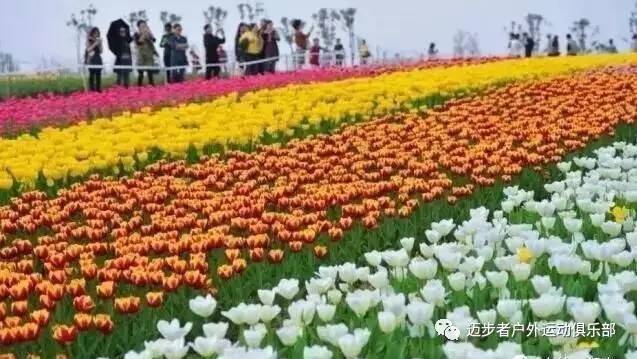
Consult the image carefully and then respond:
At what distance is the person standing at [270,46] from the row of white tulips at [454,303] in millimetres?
18830

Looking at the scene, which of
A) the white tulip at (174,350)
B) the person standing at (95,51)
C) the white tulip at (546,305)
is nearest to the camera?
the white tulip at (174,350)

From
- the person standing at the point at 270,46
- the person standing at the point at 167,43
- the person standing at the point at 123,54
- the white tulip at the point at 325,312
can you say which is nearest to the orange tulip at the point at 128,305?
the white tulip at the point at 325,312

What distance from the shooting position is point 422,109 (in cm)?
1230

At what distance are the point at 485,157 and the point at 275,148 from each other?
2.31 metres

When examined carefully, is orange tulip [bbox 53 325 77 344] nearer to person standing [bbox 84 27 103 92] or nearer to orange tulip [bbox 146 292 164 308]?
orange tulip [bbox 146 292 164 308]

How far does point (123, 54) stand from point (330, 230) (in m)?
16.7

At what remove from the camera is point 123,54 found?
21.6 meters

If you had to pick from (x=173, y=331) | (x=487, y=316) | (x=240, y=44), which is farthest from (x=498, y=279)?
(x=240, y=44)

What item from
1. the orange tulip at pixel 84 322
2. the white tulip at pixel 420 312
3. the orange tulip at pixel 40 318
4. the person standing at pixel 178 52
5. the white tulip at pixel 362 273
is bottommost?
the orange tulip at pixel 84 322

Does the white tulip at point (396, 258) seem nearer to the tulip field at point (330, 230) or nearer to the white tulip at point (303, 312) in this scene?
the tulip field at point (330, 230)

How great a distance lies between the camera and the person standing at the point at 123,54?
69.3 ft

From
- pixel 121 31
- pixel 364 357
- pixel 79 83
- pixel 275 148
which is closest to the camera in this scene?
pixel 364 357

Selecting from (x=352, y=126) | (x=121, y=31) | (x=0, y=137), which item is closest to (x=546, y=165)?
(x=352, y=126)

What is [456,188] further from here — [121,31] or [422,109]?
[121,31]
